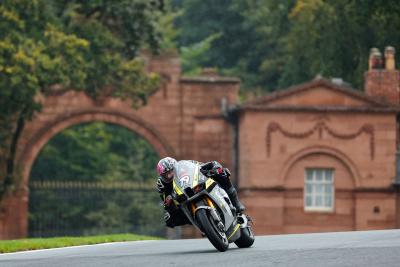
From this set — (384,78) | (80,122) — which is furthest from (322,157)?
(80,122)

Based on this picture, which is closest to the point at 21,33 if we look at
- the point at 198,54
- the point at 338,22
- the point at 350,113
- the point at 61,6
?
the point at 61,6

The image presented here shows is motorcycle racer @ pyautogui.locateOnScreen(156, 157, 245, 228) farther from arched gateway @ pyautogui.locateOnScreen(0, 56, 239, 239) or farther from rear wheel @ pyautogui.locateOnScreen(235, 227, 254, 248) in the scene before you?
arched gateway @ pyautogui.locateOnScreen(0, 56, 239, 239)

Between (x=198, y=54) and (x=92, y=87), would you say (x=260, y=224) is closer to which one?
(x=92, y=87)

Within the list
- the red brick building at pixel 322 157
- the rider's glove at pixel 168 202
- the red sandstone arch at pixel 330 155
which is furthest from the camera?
the red sandstone arch at pixel 330 155

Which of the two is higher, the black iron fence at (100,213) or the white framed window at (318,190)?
the white framed window at (318,190)

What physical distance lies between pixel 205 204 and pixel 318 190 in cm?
2657

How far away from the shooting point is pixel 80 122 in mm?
49594

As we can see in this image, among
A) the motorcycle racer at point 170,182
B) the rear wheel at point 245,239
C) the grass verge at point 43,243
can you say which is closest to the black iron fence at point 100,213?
the grass verge at point 43,243

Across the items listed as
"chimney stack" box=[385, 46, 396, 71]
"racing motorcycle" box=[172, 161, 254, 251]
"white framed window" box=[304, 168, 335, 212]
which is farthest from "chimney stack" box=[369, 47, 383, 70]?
"racing motorcycle" box=[172, 161, 254, 251]

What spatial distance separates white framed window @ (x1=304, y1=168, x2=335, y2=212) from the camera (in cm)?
4578

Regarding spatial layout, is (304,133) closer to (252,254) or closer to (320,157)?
(320,157)

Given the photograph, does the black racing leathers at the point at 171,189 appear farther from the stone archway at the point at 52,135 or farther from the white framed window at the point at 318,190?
the stone archway at the point at 52,135

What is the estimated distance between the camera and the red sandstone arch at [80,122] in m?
49.0

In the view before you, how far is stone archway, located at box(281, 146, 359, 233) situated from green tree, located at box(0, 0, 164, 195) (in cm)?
542
